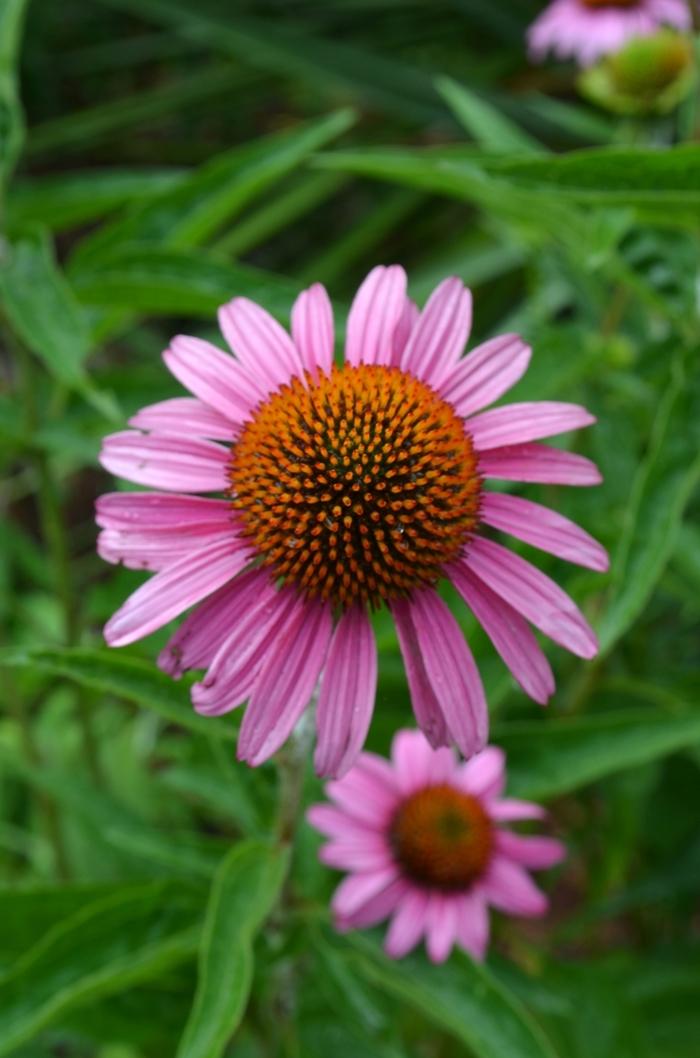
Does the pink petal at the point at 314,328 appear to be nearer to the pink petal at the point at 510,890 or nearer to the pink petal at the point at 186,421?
the pink petal at the point at 186,421

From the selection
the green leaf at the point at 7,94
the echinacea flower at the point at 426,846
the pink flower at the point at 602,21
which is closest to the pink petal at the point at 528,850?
the echinacea flower at the point at 426,846

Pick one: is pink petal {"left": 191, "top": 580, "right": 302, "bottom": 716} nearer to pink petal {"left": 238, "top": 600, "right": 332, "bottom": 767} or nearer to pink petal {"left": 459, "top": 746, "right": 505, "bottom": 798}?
pink petal {"left": 238, "top": 600, "right": 332, "bottom": 767}

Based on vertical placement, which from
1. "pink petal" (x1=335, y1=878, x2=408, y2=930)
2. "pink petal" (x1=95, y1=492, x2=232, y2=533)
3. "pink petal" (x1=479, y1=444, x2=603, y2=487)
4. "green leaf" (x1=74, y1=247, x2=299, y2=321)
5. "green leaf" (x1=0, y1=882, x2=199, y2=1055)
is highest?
"green leaf" (x1=74, y1=247, x2=299, y2=321)

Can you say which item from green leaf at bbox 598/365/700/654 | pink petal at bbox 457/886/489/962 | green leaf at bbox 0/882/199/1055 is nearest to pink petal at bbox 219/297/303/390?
green leaf at bbox 598/365/700/654

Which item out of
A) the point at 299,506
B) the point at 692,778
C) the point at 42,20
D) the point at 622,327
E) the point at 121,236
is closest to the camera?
the point at 299,506

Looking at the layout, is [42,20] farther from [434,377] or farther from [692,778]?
[434,377]

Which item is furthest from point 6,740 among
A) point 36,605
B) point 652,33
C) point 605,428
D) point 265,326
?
point 652,33

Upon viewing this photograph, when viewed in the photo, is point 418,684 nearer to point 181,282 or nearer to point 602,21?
point 181,282
